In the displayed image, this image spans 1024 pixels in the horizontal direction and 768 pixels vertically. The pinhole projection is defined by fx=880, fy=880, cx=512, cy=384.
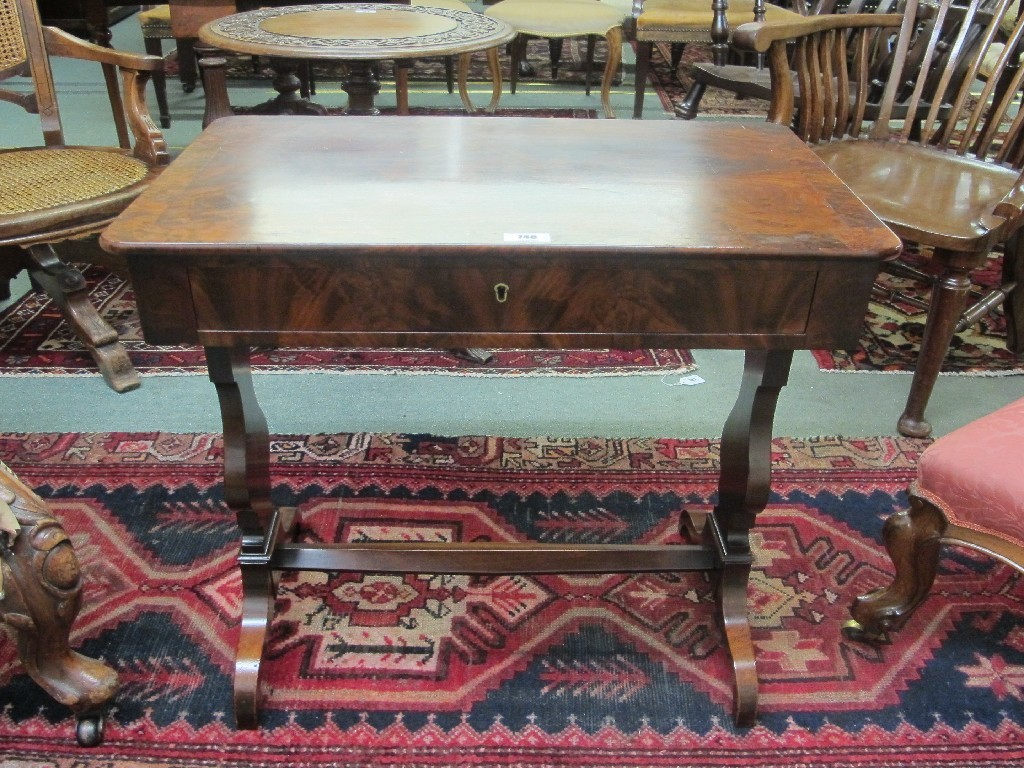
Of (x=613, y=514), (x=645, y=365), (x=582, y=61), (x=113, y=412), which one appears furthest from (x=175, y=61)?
(x=613, y=514)

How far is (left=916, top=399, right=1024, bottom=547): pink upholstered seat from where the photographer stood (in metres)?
1.36

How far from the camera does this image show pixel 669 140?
1629 mm

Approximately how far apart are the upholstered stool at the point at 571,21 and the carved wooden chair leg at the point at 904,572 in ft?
11.2

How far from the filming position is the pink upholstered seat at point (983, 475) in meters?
1.36

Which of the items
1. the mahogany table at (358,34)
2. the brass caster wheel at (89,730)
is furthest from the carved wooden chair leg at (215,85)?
the brass caster wheel at (89,730)

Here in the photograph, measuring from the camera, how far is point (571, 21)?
4.43 metres

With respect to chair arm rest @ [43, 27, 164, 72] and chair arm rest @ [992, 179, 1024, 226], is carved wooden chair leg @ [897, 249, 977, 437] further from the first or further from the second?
chair arm rest @ [43, 27, 164, 72]

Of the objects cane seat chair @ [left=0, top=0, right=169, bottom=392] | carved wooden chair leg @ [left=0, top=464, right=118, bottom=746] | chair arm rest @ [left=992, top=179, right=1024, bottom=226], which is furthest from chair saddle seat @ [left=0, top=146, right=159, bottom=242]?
chair arm rest @ [left=992, top=179, right=1024, bottom=226]

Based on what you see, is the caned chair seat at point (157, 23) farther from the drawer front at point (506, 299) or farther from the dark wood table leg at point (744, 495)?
the dark wood table leg at point (744, 495)

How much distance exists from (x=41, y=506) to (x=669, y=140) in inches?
48.9

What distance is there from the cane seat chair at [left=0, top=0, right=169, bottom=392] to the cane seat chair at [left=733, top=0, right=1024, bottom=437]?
1640 mm

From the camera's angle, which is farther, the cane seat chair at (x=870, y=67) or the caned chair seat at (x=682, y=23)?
the caned chair seat at (x=682, y=23)

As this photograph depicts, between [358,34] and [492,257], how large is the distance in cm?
190

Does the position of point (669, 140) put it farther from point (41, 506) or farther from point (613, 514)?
point (41, 506)
